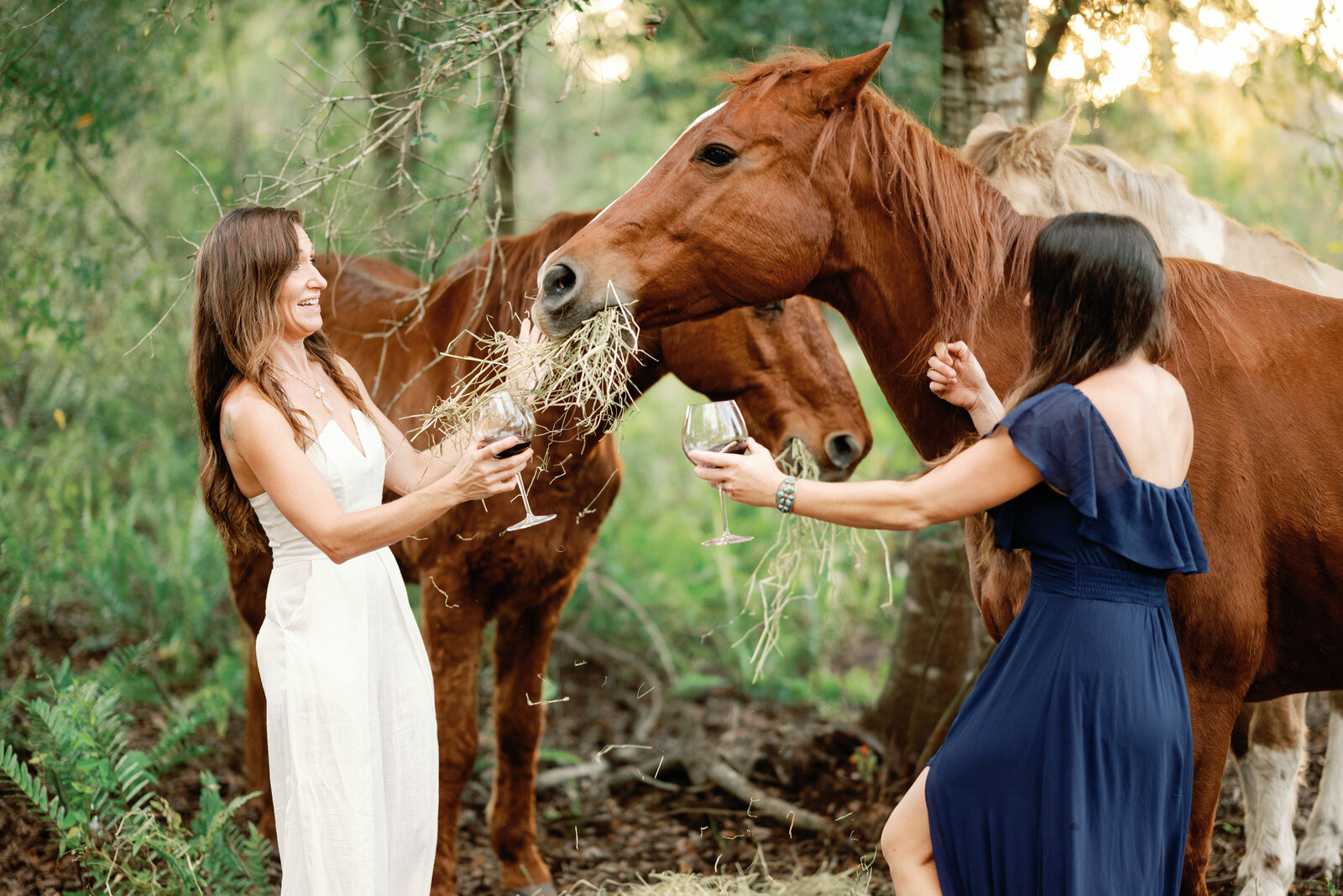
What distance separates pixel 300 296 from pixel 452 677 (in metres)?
1.57

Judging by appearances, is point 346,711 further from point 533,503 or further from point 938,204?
point 938,204

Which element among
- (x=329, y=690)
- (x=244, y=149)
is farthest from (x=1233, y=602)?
(x=244, y=149)

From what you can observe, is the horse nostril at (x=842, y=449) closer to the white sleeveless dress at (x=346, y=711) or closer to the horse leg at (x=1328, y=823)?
the white sleeveless dress at (x=346, y=711)

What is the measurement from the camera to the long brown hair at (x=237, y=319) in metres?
2.33

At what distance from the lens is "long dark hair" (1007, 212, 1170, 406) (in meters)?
1.89

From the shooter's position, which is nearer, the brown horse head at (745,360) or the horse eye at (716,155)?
the horse eye at (716,155)

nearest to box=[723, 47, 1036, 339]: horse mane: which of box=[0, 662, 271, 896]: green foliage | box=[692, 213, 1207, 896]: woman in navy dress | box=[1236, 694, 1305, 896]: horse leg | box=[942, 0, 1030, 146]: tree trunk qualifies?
box=[692, 213, 1207, 896]: woman in navy dress

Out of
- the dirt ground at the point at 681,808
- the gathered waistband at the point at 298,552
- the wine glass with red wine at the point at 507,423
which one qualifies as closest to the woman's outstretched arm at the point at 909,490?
the wine glass with red wine at the point at 507,423

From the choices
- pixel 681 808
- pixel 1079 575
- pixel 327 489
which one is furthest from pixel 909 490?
pixel 681 808

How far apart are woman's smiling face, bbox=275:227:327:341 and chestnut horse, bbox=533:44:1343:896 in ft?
1.94

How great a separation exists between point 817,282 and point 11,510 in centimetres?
567

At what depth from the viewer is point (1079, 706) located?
1890 millimetres

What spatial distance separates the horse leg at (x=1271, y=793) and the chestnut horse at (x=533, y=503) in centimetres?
176

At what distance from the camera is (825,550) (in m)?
3.42
